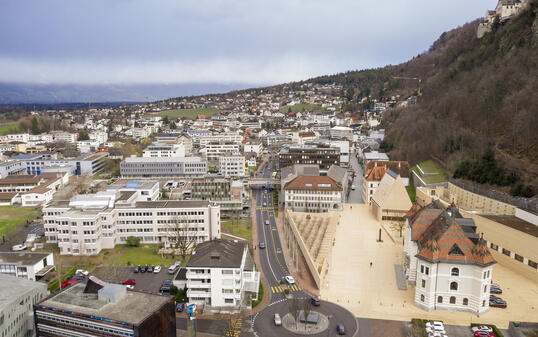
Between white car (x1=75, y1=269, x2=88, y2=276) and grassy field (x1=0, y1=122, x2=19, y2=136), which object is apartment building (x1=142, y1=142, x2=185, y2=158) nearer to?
white car (x1=75, y1=269, x2=88, y2=276)

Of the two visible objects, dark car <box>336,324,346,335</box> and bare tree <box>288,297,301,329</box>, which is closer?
dark car <box>336,324,346,335</box>

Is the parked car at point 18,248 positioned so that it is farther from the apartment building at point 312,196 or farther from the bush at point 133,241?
the apartment building at point 312,196

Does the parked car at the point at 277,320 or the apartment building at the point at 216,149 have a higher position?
the apartment building at the point at 216,149

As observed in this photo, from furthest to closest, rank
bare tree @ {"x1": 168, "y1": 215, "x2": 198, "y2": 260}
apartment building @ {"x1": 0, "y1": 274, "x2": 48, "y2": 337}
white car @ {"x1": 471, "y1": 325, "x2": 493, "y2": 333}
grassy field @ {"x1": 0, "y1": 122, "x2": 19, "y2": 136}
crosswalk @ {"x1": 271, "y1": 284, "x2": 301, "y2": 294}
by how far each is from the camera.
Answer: grassy field @ {"x1": 0, "y1": 122, "x2": 19, "y2": 136}
bare tree @ {"x1": 168, "y1": 215, "x2": 198, "y2": 260}
crosswalk @ {"x1": 271, "y1": 284, "x2": 301, "y2": 294}
white car @ {"x1": 471, "y1": 325, "x2": 493, "y2": 333}
apartment building @ {"x1": 0, "y1": 274, "x2": 48, "y2": 337}

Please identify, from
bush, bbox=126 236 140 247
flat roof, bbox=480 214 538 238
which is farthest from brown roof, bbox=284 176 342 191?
bush, bbox=126 236 140 247

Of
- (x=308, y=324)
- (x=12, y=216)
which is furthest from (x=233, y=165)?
(x=308, y=324)

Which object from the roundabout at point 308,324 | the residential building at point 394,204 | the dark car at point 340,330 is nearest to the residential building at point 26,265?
the roundabout at point 308,324

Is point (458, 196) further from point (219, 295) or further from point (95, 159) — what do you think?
point (95, 159)
